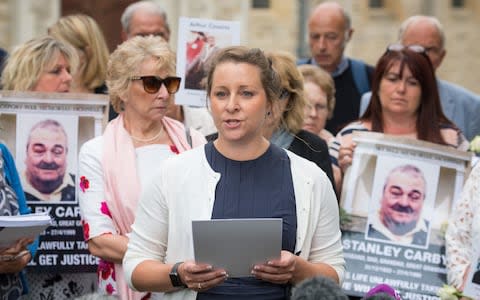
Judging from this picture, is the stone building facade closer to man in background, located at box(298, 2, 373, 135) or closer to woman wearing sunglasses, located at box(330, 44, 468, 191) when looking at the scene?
man in background, located at box(298, 2, 373, 135)

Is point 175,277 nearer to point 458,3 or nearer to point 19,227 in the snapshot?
point 19,227

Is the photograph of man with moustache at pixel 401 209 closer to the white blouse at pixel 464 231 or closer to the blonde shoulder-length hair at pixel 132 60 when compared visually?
the white blouse at pixel 464 231

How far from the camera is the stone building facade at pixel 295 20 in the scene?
21.7 m

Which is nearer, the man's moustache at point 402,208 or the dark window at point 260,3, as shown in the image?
the man's moustache at point 402,208

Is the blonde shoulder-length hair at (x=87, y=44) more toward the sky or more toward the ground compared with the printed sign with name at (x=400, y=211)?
more toward the sky

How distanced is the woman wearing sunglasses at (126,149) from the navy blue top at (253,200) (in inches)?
43.6

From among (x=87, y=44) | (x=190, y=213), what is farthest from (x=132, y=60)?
(x=87, y=44)

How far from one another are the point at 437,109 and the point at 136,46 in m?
2.16

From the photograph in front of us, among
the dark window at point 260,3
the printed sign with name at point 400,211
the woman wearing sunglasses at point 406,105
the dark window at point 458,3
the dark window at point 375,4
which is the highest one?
the dark window at point 458,3

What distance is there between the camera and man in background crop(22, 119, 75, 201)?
7.77 metres

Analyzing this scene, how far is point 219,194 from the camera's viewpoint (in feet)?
18.3

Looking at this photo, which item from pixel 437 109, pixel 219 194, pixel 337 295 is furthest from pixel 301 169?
pixel 437 109

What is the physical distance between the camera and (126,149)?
6.81 metres

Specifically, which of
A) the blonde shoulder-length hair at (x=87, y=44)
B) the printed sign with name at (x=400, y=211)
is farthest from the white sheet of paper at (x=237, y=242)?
the blonde shoulder-length hair at (x=87, y=44)
